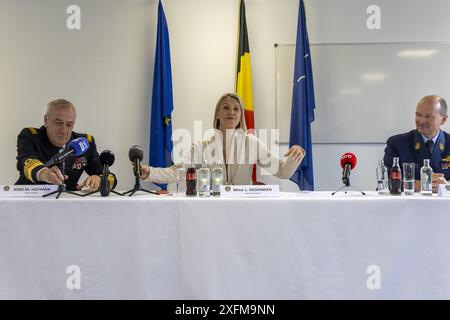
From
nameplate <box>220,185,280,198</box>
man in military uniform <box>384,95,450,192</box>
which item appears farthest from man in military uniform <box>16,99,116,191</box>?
man in military uniform <box>384,95,450,192</box>

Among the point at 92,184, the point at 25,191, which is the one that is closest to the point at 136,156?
the point at 92,184

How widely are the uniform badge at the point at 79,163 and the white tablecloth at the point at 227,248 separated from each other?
2.67 ft

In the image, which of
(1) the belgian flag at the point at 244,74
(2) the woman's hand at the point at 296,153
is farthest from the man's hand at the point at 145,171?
(1) the belgian flag at the point at 244,74

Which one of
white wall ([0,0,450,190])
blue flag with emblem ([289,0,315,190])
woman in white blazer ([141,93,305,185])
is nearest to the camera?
woman in white blazer ([141,93,305,185])

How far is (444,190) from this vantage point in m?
1.88

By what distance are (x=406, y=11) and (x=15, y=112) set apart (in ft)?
12.9

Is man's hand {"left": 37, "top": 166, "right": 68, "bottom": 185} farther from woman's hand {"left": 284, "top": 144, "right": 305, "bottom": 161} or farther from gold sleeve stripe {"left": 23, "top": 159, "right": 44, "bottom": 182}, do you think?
woman's hand {"left": 284, "top": 144, "right": 305, "bottom": 161}

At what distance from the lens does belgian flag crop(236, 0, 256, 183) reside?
376 cm

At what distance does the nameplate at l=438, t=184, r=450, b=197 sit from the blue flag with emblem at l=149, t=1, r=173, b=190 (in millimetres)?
2429

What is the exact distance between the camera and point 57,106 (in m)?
2.46

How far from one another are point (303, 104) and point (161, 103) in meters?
→ 1.34

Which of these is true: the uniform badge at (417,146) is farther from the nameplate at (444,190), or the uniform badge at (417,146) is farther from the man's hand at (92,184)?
the man's hand at (92,184)

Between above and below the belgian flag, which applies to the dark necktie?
below

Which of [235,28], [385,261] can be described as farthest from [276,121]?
[385,261]
